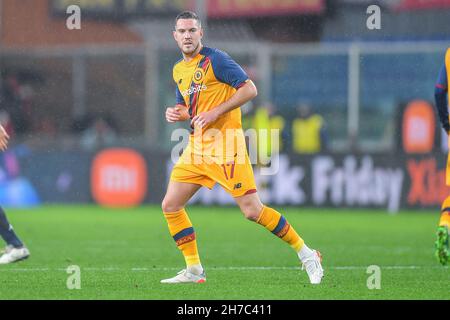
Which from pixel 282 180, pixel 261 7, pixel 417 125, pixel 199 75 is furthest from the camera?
pixel 261 7

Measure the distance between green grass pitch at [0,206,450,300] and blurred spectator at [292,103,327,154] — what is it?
2395mm

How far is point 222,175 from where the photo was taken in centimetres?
887

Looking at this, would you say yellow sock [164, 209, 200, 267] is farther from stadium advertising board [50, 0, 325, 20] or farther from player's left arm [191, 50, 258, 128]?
stadium advertising board [50, 0, 325, 20]

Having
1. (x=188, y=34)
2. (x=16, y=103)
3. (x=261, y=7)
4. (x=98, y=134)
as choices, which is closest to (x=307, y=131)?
(x=98, y=134)

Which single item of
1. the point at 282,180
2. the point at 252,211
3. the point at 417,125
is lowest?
the point at 282,180

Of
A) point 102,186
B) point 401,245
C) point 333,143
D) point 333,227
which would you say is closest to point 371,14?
point 333,143

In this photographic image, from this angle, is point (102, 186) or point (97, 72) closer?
point (102, 186)

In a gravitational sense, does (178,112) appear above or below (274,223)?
above

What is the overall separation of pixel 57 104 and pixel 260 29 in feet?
20.2

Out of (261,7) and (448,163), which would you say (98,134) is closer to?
(261,7)

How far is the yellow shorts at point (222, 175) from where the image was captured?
8.81 m

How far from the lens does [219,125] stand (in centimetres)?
895

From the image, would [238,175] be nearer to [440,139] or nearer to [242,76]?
[242,76]

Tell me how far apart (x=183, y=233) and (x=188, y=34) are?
162 cm
